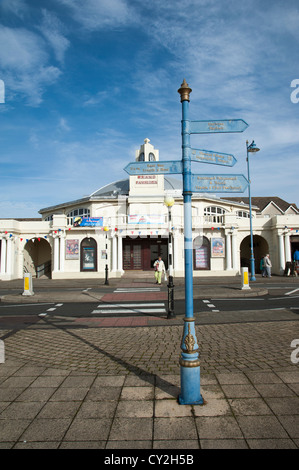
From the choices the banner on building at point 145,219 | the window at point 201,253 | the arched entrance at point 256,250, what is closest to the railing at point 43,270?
the banner on building at point 145,219

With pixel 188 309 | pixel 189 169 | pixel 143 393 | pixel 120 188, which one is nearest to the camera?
pixel 188 309

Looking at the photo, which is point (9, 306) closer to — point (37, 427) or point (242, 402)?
point (37, 427)

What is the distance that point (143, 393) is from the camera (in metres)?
4.15

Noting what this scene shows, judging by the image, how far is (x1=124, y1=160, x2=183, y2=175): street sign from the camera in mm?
4359

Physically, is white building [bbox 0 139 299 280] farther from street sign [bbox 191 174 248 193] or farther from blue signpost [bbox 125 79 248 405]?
street sign [bbox 191 174 248 193]

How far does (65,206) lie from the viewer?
31984mm

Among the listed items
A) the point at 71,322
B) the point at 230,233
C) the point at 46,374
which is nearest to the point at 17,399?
the point at 46,374

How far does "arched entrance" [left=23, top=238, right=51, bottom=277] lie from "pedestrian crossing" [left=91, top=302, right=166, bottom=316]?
19.3m

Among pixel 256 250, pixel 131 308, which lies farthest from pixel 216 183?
pixel 256 250

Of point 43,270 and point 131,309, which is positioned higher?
point 43,270

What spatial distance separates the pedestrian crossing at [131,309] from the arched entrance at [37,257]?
63.3 feet

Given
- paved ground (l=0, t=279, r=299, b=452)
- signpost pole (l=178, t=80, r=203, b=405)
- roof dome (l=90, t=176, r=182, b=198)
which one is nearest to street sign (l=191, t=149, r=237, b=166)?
signpost pole (l=178, t=80, r=203, b=405)

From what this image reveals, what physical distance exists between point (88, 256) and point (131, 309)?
15787 millimetres

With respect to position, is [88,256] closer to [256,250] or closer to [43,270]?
[43,270]
